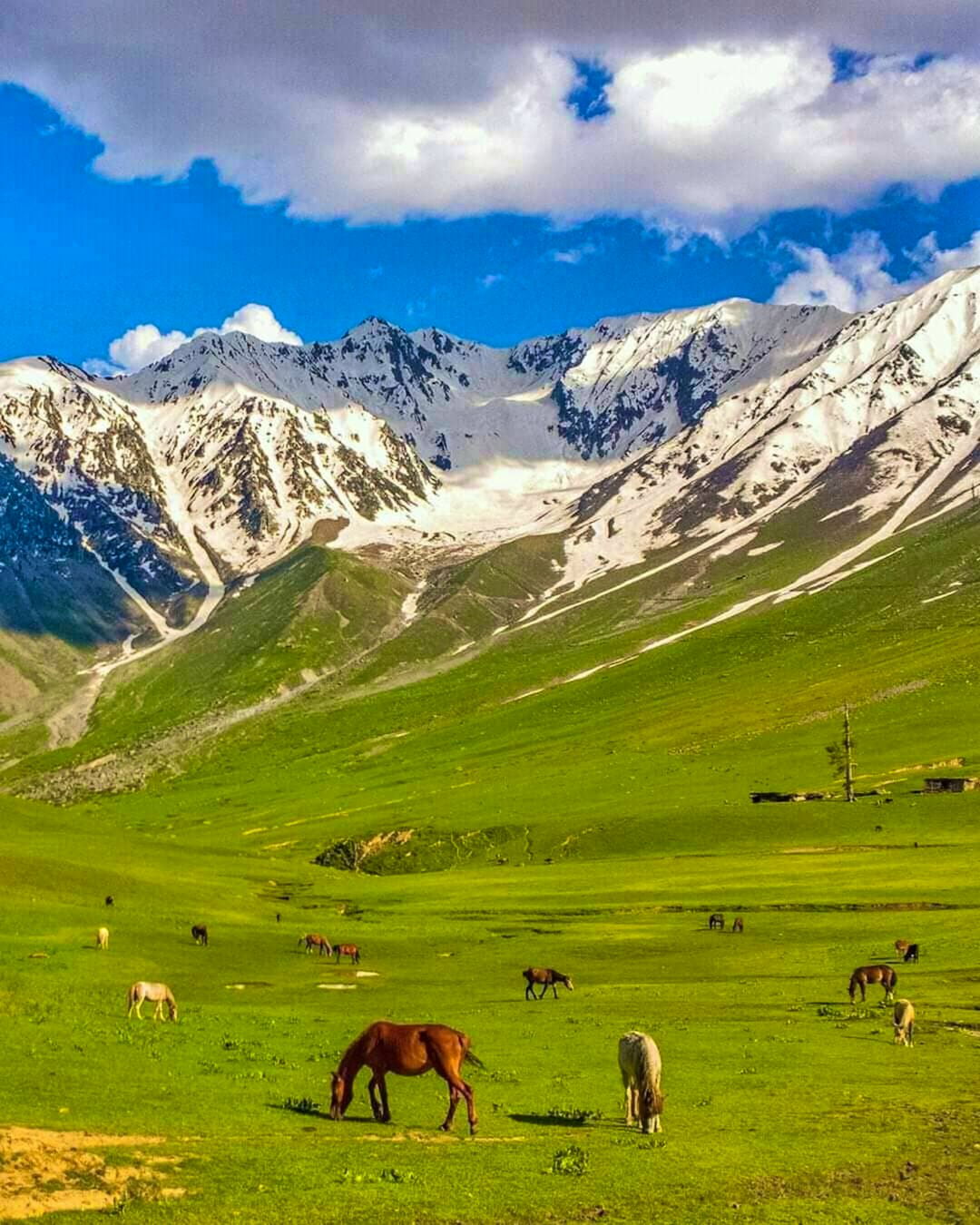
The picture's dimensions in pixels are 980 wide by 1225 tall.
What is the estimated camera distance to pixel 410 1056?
27.8m

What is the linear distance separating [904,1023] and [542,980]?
60.6ft

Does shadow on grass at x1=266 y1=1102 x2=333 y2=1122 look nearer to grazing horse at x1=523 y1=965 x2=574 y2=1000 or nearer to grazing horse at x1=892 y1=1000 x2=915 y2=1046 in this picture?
grazing horse at x1=892 y1=1000 x2=915 y2=1046

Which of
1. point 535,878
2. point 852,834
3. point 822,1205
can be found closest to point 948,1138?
point 822,1205

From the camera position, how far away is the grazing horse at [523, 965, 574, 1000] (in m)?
54.9

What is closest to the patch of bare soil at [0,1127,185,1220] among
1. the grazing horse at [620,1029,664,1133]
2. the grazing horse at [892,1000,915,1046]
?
the grazing horse at [620,1029,664,1133]

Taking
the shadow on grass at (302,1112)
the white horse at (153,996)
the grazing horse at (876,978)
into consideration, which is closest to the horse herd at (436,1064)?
the shadow on grass at (302,1112)

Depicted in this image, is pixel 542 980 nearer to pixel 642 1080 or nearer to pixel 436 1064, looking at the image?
pixel 642 1080

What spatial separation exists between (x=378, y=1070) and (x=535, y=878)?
88.3 m

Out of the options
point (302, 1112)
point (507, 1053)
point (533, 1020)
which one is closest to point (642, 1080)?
point (302, 1112)

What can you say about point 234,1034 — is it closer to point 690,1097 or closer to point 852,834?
point 690,1097

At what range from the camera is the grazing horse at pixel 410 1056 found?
90.9 ft

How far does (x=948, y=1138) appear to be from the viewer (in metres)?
28.3

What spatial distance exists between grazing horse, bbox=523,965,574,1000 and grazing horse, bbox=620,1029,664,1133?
989 inches

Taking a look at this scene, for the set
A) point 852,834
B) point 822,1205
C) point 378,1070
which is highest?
point 852,834
